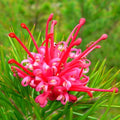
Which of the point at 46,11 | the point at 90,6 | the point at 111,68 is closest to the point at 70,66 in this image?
the point at 111,68

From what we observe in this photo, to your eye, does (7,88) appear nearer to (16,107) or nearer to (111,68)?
(16,107)

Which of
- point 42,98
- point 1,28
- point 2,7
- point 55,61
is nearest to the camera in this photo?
point 42,98

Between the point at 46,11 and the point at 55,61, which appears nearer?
the point at 55,61

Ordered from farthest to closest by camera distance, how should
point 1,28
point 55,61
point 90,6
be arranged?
point 90,6 → point 1,28 → point 55,61

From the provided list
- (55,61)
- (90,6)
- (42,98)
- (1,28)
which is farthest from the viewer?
(90,6)

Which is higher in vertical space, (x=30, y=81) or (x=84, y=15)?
(x=30, y=81)

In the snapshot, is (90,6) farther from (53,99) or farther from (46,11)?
(53,99)

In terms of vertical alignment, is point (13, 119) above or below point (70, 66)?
below

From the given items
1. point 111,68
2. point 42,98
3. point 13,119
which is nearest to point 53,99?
point 42,98

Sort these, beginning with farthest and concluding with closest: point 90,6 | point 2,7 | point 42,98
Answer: point 2,7 < point 90,6 < point 42,98
